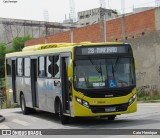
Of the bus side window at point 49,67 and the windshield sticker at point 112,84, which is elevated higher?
the bus side window at point 49,67

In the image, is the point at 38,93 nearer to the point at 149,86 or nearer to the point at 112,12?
the point at 149,86

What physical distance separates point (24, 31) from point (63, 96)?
72811mm

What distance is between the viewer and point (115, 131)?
13.5 metres

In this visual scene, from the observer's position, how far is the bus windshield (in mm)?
15523

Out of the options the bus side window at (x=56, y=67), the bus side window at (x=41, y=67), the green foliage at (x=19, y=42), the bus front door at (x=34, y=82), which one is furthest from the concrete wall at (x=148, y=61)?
the green foliage at (x=19, y=42)

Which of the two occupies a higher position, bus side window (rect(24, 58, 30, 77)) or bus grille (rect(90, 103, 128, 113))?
bus side window (rect(24, 58, 30, 77))

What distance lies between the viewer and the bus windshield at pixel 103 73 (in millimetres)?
15523

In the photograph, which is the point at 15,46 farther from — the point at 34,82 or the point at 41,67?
the point at 41,67

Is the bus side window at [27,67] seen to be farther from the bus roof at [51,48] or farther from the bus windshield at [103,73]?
the bus windshield at [103,73]

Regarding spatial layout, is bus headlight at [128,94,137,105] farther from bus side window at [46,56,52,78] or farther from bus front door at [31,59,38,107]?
bus front door at [31,59,38,107]

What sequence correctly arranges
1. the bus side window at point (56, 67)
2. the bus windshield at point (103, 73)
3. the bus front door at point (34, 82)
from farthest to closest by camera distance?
1. the bus front door at point (34, 82)
2. the bus side window at point (56, 67)
3. the bus windshield at point (103, 73)

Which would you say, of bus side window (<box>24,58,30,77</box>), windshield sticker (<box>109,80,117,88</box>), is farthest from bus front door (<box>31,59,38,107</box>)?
windshield sticker (<box>109,80,117,88</box>)

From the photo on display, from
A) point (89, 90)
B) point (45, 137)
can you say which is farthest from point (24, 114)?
point (45, 137)

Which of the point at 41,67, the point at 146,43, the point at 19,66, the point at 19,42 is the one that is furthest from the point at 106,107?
the point at 19,42
